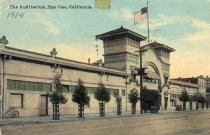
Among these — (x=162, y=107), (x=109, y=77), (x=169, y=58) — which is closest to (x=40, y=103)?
(x=109, y=77)

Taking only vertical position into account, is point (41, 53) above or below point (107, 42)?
below

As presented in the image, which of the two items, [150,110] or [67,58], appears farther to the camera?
[150,110]

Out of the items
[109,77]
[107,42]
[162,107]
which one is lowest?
[162,107]

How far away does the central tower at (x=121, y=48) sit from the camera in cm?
6912

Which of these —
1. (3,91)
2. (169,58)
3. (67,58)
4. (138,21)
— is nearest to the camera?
(3,91)

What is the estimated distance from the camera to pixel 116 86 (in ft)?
209

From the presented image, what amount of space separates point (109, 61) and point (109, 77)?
969 cm

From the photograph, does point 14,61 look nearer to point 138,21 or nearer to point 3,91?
point 3,91

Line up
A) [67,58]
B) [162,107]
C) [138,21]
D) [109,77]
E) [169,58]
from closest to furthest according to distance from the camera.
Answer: [67,58] < [138,21] < [109,77] < [162,107] < [169,58]

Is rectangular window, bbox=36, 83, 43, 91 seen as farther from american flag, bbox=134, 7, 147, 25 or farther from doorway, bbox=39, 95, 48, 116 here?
american flag, bbox=134, 7, 147, 25

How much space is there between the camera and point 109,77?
61.8 meters

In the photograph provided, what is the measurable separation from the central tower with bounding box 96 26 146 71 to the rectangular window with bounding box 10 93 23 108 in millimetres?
27345

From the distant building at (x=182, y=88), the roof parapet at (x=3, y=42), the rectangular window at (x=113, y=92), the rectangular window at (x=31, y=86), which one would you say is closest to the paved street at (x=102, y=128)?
the roof parapet at (x=3, y=42)

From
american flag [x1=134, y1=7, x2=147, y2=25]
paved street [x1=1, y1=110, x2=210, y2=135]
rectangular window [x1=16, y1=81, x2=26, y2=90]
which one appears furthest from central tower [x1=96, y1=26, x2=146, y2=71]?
paved street [x1=1, y1=110, x2=210, y2=135]
